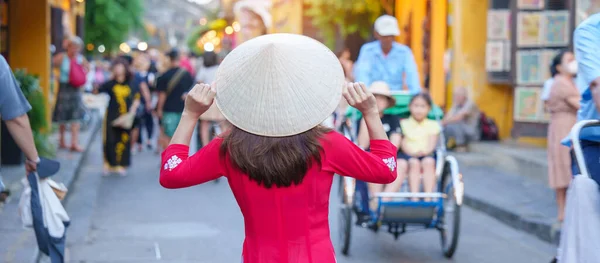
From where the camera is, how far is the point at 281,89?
3264 mm

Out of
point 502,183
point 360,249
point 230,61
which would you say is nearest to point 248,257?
point 230,61

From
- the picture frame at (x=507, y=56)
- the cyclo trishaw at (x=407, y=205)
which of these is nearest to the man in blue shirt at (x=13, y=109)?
the cyclo trishaw at (x=407, y=205)

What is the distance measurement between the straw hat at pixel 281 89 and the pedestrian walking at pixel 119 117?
1029cm

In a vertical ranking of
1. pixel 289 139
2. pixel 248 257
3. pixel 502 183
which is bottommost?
pixel 502 183

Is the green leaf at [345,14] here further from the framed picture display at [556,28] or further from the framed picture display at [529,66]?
the framed picture display at [556,28]

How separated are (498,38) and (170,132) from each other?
18.7 feet

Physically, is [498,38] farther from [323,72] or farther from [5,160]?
[323,72]

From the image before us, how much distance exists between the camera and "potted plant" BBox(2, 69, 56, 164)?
11898 mm

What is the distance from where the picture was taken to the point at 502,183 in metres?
12.3

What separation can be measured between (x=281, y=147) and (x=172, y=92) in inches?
429

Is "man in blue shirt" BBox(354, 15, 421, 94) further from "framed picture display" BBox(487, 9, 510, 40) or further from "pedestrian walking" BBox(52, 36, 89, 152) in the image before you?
"pedestrian walking" BBox(52, 36, 89, 152)

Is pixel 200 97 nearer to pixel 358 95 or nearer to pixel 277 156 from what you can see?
pixel 277 156

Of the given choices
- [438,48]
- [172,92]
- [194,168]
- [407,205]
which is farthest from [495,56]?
[194,168]

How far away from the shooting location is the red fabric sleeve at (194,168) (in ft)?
11.6
